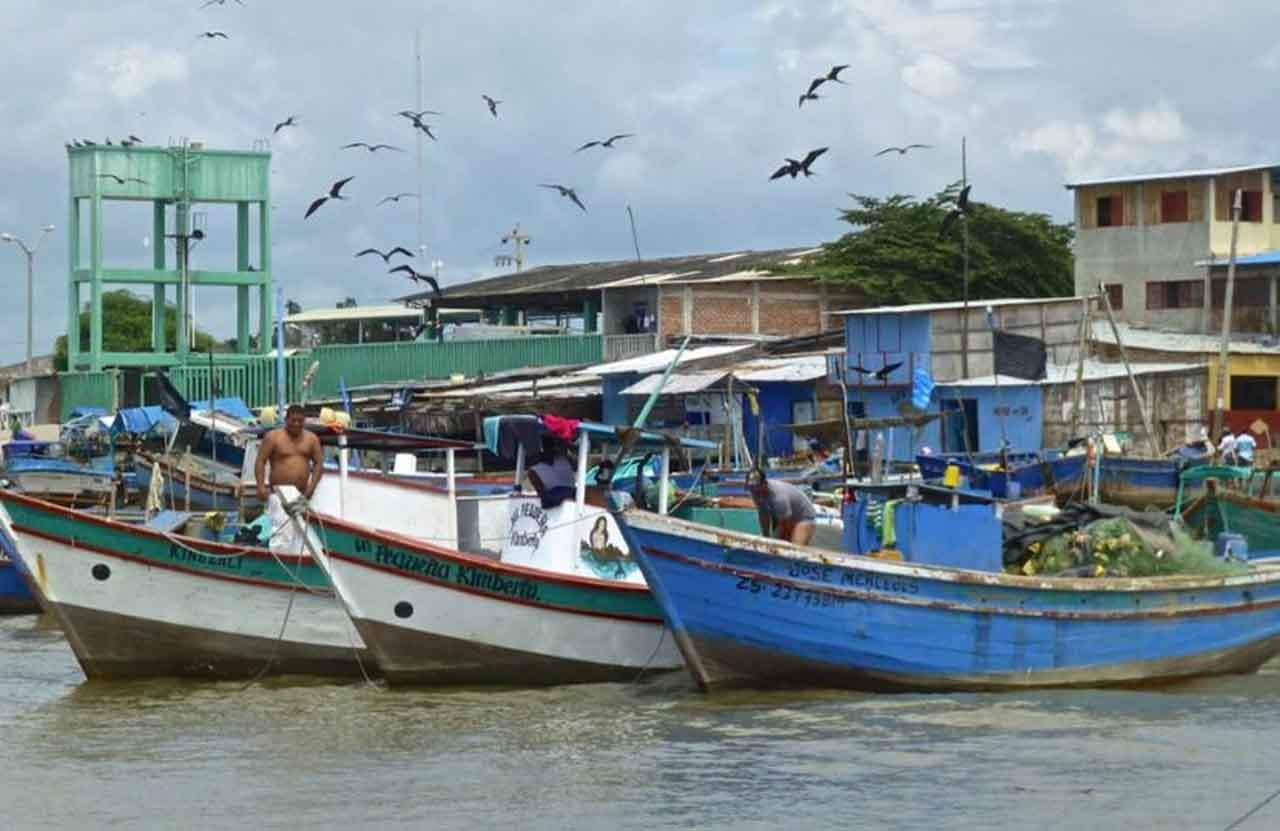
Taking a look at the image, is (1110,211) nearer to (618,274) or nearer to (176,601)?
(618,274)

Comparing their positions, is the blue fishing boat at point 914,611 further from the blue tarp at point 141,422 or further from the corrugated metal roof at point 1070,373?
the corrugated metal roof at point 1070,373

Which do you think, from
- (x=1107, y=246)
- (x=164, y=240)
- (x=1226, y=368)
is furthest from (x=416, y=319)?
(x=1226, y=368)

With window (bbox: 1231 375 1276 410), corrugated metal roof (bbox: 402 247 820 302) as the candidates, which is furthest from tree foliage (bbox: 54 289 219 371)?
window (bbox: 1231 375 1276 410)

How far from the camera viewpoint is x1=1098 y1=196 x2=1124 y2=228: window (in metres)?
44.6

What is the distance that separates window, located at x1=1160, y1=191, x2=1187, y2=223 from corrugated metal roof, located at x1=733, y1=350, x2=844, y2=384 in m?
7.74

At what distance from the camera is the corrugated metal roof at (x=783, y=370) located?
38875 mm

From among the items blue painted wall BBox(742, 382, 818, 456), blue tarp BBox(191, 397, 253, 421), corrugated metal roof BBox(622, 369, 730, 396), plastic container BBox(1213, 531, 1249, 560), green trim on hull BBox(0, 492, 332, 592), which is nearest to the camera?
green trim on hull BBox(0, 492, 332, 592)

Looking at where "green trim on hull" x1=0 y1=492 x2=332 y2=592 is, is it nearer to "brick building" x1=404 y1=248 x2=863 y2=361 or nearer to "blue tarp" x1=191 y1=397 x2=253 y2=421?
"blue tarp" x1=191 y1=397 x2=253 y2=421

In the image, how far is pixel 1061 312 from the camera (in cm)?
3984

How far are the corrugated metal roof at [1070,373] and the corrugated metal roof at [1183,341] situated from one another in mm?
744

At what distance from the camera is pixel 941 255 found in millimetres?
47531

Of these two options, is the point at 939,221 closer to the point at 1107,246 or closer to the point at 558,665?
the point at 1107,246

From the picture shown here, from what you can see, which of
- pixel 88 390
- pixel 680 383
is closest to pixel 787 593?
pixel 680 383

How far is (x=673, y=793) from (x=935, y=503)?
4.90 m
